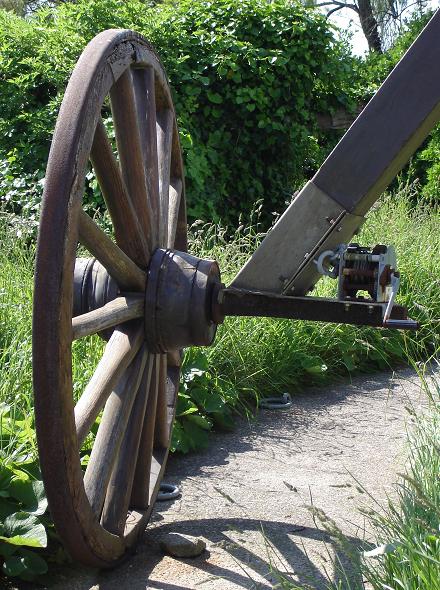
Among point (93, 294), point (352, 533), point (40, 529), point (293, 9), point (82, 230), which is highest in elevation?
point (293, 9)

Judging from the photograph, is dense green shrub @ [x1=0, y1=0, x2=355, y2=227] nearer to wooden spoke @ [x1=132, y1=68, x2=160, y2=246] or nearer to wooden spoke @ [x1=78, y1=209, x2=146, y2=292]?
wooden spoke @ [x1=132, y1=68, x2=160, y2=246]

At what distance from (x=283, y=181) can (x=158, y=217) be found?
17.3ft

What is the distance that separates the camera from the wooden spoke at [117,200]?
2508 mm

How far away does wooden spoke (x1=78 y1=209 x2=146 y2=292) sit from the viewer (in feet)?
7.84

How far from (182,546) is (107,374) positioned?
74cm

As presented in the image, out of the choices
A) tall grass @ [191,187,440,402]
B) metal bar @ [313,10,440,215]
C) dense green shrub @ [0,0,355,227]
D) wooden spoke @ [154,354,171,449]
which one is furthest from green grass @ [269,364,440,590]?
dense green shrub @ [0,0,355,227]

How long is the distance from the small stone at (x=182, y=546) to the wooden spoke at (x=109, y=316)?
0.80 metres

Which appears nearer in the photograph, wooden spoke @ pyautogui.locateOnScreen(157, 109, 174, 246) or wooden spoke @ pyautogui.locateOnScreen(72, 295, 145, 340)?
wooden spoke @ pyautogui.locateOnScreen(72, 295, 145, 340)

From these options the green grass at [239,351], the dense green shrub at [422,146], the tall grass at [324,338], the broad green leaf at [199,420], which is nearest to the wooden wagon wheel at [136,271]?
the green grass at [239,351]

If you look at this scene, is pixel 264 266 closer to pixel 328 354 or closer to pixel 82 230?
pixel 82 230

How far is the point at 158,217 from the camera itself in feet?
9.95

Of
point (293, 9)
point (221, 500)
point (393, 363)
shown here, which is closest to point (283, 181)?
point (293, 9)

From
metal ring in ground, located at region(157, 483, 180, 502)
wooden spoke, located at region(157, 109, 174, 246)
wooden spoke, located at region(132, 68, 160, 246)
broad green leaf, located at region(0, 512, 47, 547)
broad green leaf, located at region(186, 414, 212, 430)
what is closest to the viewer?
broad green leaf, located at region(0, 512, 47, 547)

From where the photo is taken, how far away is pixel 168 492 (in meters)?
3.52
